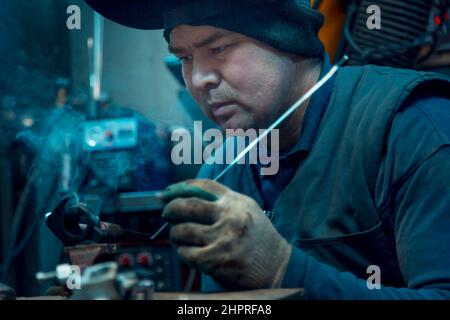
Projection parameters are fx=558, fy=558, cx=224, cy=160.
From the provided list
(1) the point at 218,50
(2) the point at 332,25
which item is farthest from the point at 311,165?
(2) the point at 332,25

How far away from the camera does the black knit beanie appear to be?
138 centimetres

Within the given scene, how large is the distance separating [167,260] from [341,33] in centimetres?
121

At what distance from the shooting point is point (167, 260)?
94.5 inches

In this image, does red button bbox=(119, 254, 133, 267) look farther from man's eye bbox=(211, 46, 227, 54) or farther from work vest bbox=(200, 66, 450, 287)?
man's eye bbox=(211, 46, 227, 54)

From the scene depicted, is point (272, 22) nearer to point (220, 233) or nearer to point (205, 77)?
point (205, 77)

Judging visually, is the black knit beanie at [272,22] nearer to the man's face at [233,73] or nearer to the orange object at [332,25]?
the man's face at [233,73]

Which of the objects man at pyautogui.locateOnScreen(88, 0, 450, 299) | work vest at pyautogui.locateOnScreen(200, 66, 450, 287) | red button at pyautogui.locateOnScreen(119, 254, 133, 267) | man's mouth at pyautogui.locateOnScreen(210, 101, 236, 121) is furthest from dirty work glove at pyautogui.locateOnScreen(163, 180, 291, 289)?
red button at pyautogui.locateOnScreen(119, 254, 133, 267)

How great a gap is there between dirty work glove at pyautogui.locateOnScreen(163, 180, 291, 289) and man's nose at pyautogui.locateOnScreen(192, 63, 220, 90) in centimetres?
47

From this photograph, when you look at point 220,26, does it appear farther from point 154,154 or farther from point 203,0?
point 154,154

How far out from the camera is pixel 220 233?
0.95m

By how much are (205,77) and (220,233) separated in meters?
0.56

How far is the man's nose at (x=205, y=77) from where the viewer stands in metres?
1.40
